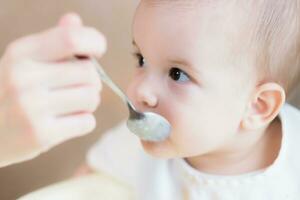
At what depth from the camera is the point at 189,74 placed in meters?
0.79

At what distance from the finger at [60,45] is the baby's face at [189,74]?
8.1 inches

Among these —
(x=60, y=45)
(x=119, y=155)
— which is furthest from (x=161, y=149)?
(x=60, y=45)

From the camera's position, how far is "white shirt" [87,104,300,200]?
0.88 meters

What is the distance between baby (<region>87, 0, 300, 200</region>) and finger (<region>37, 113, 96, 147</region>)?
185 millimetres

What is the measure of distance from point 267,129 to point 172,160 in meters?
0.14

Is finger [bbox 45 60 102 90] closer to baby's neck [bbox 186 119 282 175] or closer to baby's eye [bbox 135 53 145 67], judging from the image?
baby's eye [bbox 135 53 145 67]

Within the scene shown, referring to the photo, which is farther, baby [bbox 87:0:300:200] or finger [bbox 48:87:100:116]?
baby [bbox 87:0:300:200]

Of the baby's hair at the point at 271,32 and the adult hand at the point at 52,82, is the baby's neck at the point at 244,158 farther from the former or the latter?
the adult hand at the point at 52,82

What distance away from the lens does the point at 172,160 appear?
95cm

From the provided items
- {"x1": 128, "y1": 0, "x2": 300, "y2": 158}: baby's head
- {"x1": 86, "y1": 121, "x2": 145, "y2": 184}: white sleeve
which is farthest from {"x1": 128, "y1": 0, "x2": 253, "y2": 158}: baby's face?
{"x1": 86, "y1": 121, "x2": 145, "y2": 184}: white sleeve

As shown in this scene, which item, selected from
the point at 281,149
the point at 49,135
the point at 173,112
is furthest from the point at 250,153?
the point at 49,135

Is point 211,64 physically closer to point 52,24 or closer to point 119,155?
point 119,155

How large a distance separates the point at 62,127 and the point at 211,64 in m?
0.24

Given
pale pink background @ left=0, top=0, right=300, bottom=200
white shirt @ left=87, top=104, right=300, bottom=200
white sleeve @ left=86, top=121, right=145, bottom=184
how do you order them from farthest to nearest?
pale pink background @ left=0, top=0, right=300, bottom=200
white sleeve @ left=86, top=121, right=145, bottom=184
white shirt @ left=87, top=104, right=300, bottom=200
